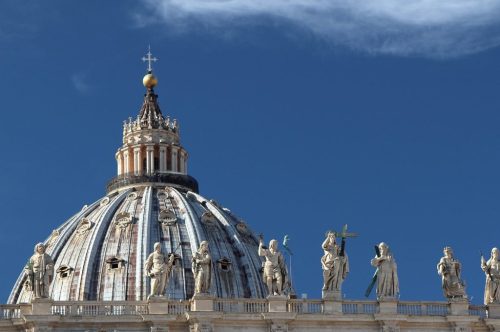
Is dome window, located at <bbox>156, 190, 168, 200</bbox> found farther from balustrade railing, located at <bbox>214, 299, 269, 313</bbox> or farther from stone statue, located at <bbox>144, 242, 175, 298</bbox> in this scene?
balustrade railing, located at <bbox>214, 299, 269, 313</bbox>

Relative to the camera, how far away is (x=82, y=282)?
174125 mm

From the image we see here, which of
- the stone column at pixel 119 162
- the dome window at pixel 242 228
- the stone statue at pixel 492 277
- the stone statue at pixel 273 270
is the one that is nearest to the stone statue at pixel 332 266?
the stone statue at pixel 273 270

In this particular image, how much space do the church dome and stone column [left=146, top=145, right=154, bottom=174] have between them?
0.06m

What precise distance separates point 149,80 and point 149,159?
8.12 meters

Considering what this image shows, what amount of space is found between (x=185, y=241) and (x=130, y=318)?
252ft

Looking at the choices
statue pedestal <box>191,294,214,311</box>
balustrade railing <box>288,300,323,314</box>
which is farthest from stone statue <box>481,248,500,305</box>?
statue pedestal <box>191,294,214,311</box>

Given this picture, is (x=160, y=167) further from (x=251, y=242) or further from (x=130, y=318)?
(x=130, y=318)

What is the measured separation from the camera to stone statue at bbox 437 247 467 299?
4072 inches

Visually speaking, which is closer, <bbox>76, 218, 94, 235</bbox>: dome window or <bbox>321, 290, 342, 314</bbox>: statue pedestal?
<bbox>321, 290, 342, 314</bbox>: statue pedestal

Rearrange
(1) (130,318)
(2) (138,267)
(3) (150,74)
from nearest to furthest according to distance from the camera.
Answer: (1) (130,318) → (2) (138,267) → (3) (150,74)

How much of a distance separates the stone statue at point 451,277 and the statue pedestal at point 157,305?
14.9 m

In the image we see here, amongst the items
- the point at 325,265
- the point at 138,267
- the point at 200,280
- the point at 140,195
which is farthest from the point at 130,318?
the point at 140,195

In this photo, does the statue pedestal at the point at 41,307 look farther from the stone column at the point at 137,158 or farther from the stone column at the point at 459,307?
the stone column at the point at 137,158

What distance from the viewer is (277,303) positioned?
101625 mm
